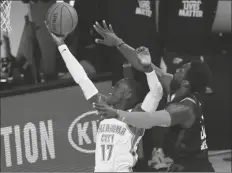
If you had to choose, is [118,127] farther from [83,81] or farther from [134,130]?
[83,81]

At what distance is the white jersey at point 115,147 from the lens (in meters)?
5.41

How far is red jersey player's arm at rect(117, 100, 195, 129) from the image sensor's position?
198 inches

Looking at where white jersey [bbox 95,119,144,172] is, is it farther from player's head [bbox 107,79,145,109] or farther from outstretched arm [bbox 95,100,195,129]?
outstretched arm [bbox 95,100,195,129]

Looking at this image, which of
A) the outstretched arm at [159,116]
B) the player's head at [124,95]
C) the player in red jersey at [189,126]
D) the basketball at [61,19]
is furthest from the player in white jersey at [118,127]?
the basketball at [61,19]

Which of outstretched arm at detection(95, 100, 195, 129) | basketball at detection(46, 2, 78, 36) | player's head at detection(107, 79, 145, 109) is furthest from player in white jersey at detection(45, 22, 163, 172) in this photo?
basketball at detection(46, 2, 78, 36)

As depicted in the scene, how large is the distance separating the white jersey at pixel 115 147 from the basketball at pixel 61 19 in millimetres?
1005

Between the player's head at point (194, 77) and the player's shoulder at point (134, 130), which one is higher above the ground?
the player's head at point (194, 77)

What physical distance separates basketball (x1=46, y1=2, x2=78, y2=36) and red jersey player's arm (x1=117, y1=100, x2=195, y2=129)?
1255 mm

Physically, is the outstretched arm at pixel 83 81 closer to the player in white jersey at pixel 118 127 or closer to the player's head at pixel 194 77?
the player in white jersey at pixel 118 127

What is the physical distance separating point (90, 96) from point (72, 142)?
115 inches

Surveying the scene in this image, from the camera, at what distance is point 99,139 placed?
550 cm

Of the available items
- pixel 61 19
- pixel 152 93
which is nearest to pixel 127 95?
pixel 152 93

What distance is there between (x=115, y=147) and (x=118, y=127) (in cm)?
17

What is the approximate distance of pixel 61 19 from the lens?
637cm
